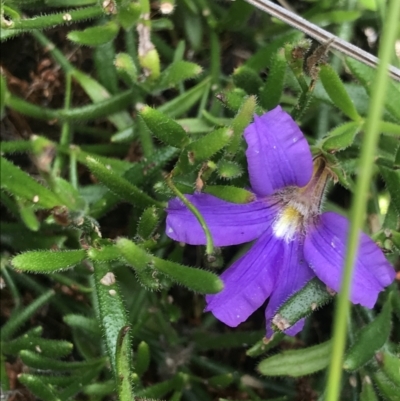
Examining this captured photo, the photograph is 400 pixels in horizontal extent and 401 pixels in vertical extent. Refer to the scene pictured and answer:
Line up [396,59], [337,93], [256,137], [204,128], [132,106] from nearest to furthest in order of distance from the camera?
1. [256,137]
2. [337,93]
3. [396,59]
4. [204,128]
5. [132,106]

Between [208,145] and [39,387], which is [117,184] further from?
[39,387]

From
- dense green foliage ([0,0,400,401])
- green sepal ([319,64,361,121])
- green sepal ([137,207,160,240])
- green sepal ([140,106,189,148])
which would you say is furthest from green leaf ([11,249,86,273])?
green sepal ([319,64,361,121])

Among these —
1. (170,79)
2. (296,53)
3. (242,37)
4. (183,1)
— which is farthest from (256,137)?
(242,37)

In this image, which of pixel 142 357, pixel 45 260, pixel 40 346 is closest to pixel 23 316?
pixel 40 346

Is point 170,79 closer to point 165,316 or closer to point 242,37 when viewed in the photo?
point 242,37

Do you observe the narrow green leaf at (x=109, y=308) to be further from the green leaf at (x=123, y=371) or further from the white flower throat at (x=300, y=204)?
the white flower throat at (x=300, y=204)
